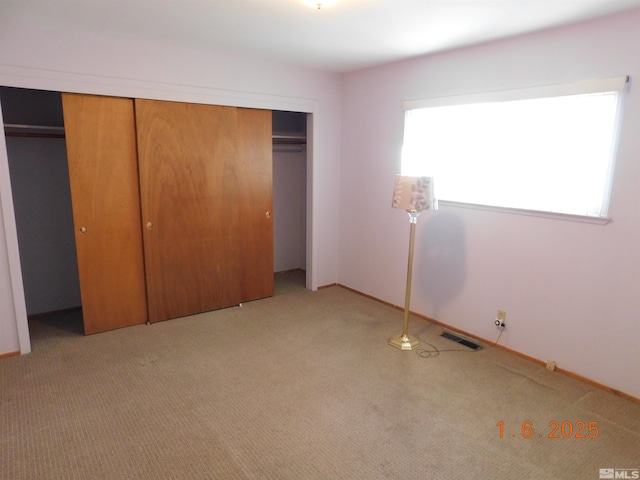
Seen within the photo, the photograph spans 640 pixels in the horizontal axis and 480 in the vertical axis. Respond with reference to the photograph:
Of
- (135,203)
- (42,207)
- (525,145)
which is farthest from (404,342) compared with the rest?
(42,207)

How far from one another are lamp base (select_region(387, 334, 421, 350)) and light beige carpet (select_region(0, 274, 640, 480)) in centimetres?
9

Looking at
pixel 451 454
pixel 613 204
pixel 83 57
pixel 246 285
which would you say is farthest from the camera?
pixel 246 285

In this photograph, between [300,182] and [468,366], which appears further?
[300,182]

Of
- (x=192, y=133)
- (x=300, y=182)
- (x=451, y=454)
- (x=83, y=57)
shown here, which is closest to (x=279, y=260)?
(x=300, y=182)

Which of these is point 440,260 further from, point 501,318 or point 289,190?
point 289,190

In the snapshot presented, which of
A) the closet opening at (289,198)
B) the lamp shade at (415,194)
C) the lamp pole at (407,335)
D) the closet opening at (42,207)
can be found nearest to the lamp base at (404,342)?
the lamp pole at (407,335)

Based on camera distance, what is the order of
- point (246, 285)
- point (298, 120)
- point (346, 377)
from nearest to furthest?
point (346, 377), point (246, 285), point (298, 120)

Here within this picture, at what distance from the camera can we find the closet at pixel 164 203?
133 inches

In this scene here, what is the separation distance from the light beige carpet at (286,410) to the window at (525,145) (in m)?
1.30

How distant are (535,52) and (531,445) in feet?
8.59

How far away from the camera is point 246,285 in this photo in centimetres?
436

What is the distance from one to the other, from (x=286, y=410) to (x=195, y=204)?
2.16m

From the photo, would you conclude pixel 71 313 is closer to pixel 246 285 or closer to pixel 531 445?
pixel 246 285

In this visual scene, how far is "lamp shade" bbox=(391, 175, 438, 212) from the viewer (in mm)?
3076
